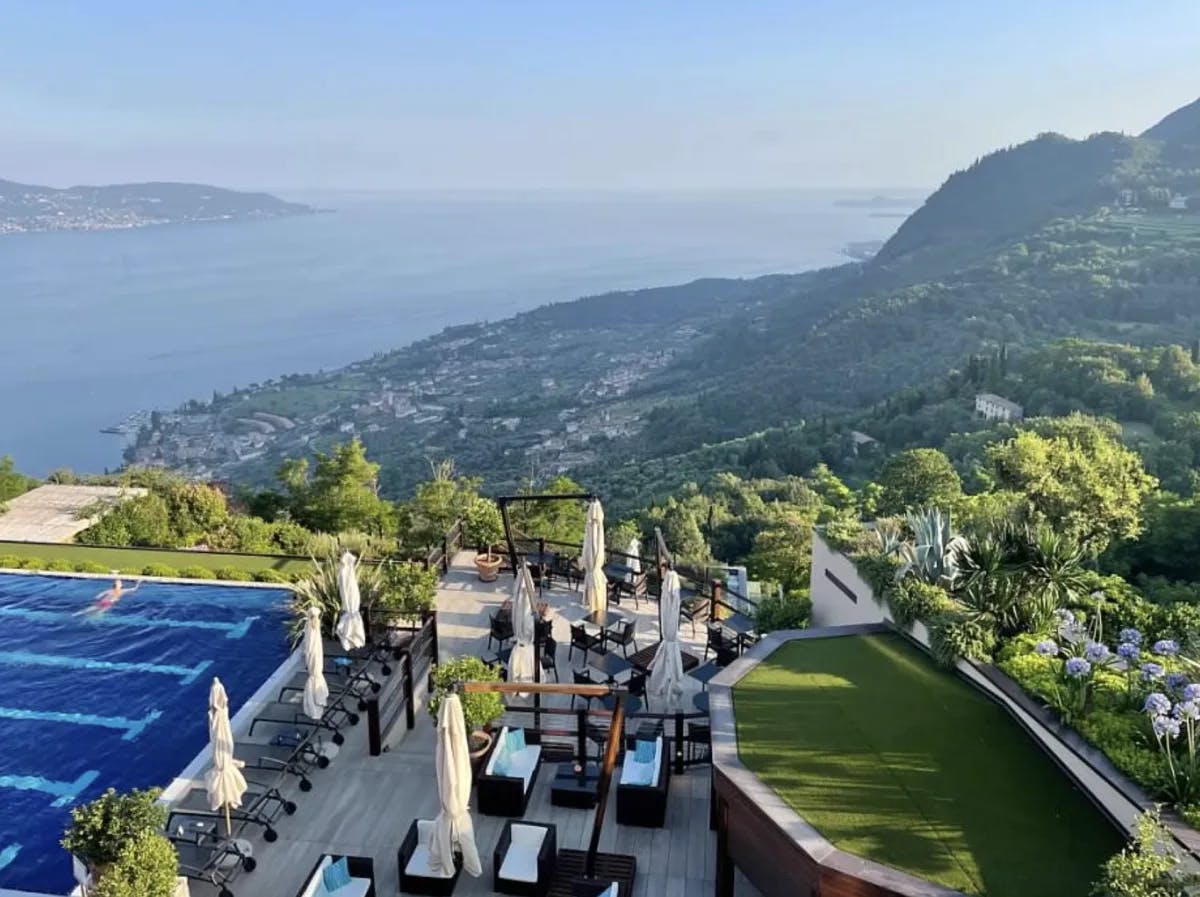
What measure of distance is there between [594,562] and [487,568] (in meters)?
2.94

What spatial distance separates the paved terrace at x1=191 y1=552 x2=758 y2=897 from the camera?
696 centimetres

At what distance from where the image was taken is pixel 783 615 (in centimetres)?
1084

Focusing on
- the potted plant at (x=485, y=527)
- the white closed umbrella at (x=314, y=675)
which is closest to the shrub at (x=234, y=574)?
the potted plant at (x=485, y=527)

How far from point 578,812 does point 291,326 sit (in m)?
163

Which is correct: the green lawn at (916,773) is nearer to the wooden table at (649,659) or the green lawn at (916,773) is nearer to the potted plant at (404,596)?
the wooden table at (649,659)

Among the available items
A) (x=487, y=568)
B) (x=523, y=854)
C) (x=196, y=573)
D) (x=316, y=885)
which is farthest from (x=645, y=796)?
(x=196, y=573)

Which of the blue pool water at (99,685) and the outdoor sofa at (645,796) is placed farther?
the blue pool water at (99,685)

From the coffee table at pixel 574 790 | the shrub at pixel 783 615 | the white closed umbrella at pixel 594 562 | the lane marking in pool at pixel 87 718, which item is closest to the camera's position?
the coffee table at pixel 574 790

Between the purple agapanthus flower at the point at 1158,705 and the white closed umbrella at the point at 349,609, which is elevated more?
the purple agapanthus flower at the point at 1158,705

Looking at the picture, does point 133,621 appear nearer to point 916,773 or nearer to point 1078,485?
point 916,773

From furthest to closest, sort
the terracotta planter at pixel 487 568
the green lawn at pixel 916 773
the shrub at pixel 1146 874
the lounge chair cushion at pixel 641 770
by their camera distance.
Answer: the terracotta planter at pixel 487 568 < the lounge chair cushion at pixel 641 770 < the green lawn at pixel 916 773 < the shrub at pixel 1146 874

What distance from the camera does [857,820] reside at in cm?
601

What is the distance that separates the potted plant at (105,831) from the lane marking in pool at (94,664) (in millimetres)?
5290

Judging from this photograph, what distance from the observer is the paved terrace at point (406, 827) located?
6.96 meters
